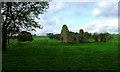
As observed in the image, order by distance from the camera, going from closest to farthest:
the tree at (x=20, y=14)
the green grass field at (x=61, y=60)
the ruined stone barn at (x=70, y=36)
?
the green grass field at (x=61, y=60)
the tree at (x=20, y=14)
the ruined stone barn at (x=70, y=36)

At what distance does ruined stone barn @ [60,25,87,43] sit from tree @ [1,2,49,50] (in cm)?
1079

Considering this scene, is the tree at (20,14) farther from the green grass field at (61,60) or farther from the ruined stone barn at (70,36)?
the ruined stone barn at (70,36)

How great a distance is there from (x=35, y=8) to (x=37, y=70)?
A: 16.3 metres

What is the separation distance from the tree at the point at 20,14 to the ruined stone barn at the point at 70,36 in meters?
10.8

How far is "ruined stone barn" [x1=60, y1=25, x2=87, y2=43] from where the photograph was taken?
4094 centimetres

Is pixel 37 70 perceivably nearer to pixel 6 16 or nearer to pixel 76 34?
pixel 6 16

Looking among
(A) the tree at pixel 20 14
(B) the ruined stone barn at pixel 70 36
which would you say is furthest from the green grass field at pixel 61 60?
(B) the ruined stone barn at pixel 70 36

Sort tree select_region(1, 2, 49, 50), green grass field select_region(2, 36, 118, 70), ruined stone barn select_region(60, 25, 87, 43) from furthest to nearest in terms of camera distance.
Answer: ruined stone barn select_region(60, 25, 87, 43)
tree select_region(1, 2, 49, 50)
green grass field select_region(2, 36, 118, 70)

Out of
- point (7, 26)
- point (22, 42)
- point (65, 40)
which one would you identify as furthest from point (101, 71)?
point (65, 40)

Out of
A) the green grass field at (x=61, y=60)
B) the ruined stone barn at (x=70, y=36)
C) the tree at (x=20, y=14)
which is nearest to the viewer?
the green grass field at (x=61, y=60)

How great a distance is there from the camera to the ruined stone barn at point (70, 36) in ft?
134

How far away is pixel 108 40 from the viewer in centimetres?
4731

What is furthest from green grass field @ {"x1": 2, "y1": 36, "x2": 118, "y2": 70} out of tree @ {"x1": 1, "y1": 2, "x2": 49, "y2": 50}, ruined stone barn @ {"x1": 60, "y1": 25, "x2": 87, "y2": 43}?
ruined stone barn @ {"x1": 60, "y1": 25, "x2": 87, "y2": 43}

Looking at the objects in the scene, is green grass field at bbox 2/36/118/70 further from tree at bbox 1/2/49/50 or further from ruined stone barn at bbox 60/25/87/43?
ruined stone barn at bbox 60/25/87/43
